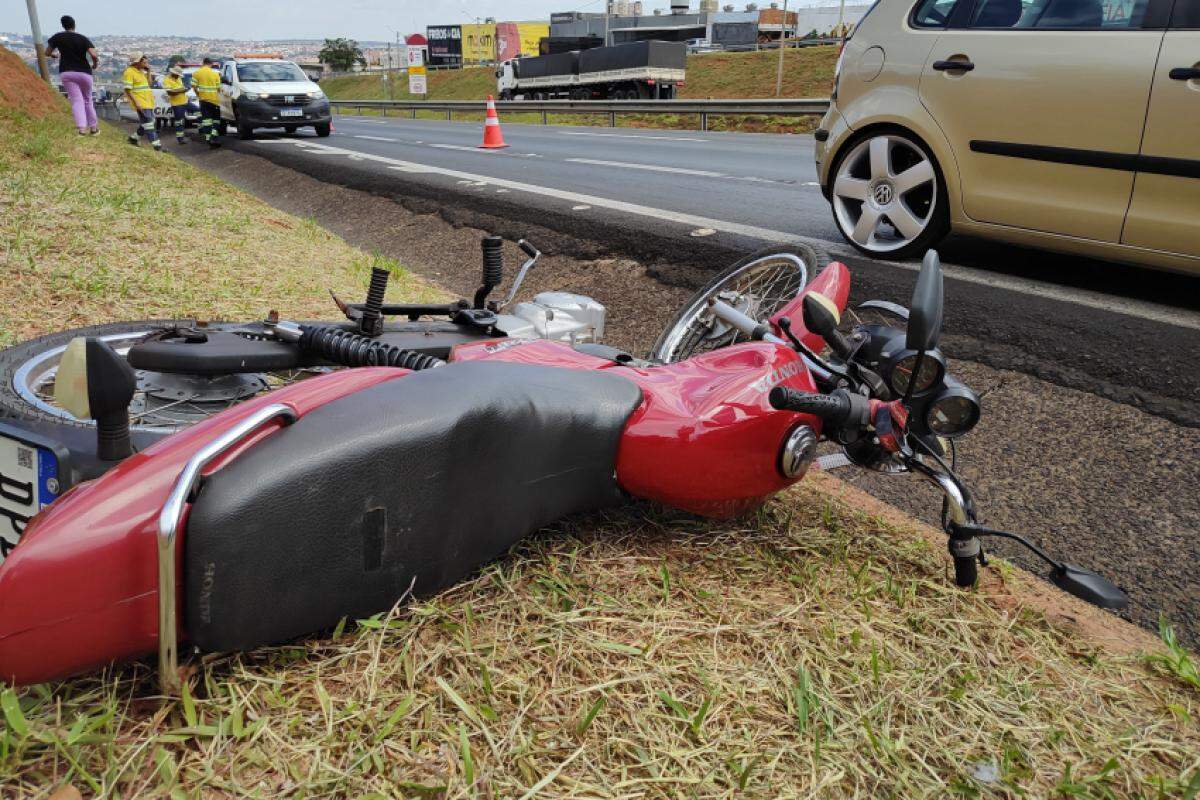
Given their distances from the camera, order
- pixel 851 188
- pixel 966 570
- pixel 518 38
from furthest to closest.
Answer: pixel 518 38, pixel 851 188, pixel 966 570

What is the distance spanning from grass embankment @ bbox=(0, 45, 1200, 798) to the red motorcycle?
0.13m

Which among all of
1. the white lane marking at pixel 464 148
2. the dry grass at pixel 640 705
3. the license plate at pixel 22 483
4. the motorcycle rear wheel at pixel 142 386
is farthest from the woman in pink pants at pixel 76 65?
the dry grass at pixel 640 705

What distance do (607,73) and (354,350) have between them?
3458 cm

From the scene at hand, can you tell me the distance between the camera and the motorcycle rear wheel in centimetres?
231

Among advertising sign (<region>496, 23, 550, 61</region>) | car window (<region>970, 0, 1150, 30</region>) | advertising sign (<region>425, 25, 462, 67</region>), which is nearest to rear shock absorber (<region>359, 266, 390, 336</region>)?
car window (<region>970, 0, 1150, 30</region>)

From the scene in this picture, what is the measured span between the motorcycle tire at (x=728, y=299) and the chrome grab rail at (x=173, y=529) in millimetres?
2162

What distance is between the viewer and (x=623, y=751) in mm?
1629

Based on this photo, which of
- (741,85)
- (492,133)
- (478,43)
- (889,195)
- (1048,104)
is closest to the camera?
(1048,104)

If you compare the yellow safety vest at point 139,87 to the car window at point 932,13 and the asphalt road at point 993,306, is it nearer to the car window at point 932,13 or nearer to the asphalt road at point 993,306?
the asphalt road at point 993,306

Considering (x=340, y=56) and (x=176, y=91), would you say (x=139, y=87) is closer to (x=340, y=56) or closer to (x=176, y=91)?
(x=176, y=91)

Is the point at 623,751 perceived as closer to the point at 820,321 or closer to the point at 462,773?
the point at 462,773

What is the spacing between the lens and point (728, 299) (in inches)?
144

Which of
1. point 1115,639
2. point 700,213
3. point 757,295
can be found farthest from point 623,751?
point 700,213

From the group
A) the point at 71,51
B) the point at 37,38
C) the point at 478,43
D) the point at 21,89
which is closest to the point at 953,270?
the point at 71,51
